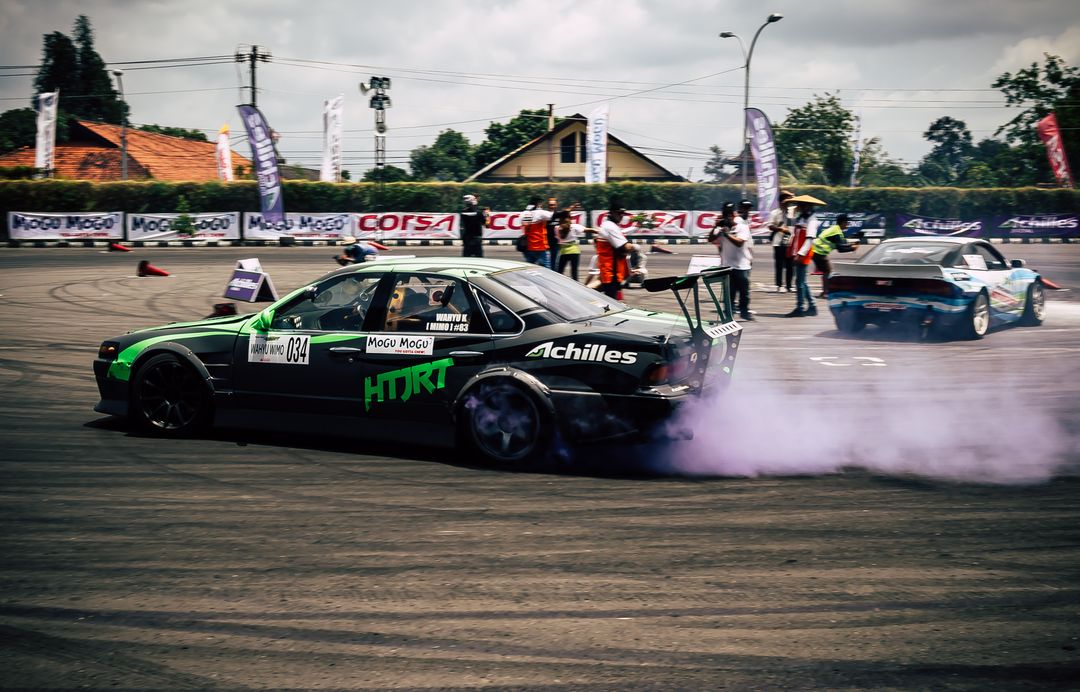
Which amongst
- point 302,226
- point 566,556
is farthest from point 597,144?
point 566,556

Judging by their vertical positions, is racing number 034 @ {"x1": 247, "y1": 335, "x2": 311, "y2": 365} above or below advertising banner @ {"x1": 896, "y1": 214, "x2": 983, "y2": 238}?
below

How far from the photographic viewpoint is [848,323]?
1358cm

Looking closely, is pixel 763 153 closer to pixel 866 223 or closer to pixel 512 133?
pixel 866 223

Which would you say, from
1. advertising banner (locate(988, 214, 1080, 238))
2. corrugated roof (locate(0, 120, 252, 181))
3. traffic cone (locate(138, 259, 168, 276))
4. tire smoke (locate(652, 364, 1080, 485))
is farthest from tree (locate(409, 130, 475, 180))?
tire smoke (locate(652, 364, 1080, 485))

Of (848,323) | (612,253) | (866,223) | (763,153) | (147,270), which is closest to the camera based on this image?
(848,323)

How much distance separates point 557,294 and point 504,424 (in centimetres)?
110

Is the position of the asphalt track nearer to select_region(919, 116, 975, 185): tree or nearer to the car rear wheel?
the car rear wheel

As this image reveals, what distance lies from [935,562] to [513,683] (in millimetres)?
2301

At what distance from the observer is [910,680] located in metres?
3.37

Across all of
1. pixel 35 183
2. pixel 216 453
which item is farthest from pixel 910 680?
pixel 35 183

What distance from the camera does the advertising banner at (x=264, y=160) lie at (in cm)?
3619

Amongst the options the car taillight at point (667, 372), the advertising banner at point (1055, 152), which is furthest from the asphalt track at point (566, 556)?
the advertising banner at point (1055, 152)

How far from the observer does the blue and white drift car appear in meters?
12.6

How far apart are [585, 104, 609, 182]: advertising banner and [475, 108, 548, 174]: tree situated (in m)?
45.3
